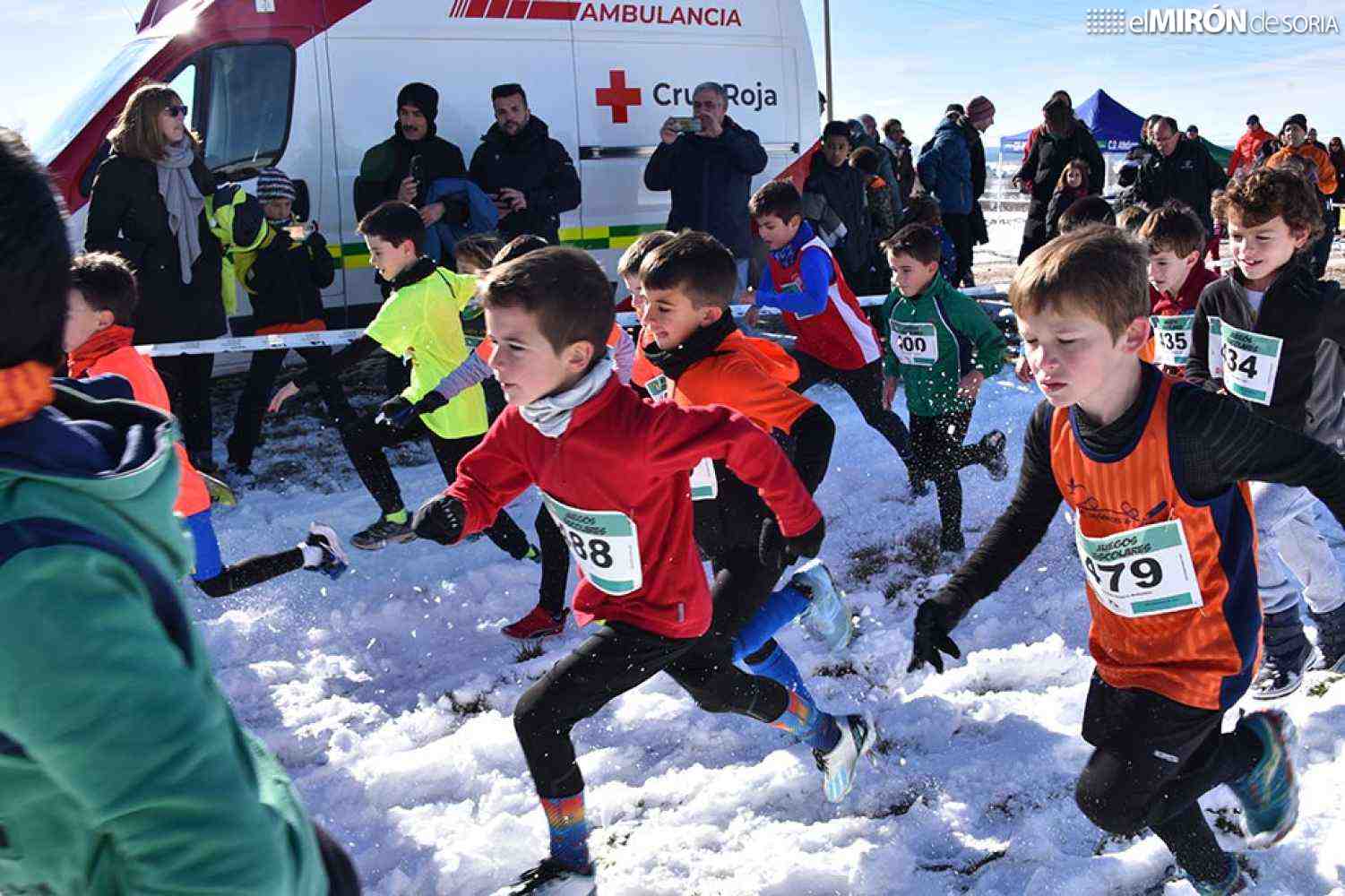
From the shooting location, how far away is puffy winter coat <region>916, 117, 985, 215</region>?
37.0ft

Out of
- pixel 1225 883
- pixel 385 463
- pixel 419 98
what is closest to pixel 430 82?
pixel 419 98

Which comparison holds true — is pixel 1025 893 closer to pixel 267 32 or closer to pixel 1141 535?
pixel 1141 535

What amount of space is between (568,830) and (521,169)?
587 cm

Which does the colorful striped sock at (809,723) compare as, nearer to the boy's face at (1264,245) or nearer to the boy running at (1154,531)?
the boy running at (1154,531)

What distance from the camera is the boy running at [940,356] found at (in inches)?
216

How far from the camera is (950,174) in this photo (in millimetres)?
11312

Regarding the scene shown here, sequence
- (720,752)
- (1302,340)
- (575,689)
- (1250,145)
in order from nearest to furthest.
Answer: (575,689), (720,752), (1302,340), (1250,145)

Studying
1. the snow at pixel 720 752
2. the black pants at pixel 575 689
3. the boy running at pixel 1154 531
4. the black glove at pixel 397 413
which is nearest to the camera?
the boy running at pixel 1154 531

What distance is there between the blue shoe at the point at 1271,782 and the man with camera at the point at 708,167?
242 inches

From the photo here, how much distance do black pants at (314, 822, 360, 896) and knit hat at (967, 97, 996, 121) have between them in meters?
11.5

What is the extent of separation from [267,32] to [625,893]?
6.87m

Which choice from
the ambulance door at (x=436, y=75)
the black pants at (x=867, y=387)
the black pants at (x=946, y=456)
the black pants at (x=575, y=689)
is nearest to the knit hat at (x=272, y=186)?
the ambulance door at (x=436, y=75)

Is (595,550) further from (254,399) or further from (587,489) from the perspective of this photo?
(254,399)

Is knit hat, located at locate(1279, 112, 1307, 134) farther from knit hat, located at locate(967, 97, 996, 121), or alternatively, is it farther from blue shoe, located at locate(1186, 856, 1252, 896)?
blue shoe, located at locate(1186, 856, 1252, 896)
